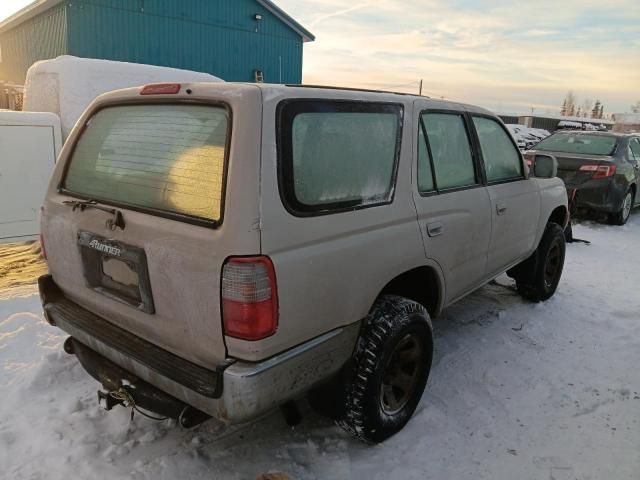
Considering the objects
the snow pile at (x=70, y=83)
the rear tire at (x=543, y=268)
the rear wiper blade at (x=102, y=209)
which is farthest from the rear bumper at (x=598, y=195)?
the rear wiper blade at (x=102, y=209)

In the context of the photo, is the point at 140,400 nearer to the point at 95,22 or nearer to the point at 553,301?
the point at 553,301

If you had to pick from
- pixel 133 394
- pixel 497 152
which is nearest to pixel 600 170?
pixel 497 152

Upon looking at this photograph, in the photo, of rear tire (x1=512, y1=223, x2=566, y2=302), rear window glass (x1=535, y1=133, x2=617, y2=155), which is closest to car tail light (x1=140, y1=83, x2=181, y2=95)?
rear tire (x1=512, y1=223, x2=566, y2=302)

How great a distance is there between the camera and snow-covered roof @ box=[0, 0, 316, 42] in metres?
17.0

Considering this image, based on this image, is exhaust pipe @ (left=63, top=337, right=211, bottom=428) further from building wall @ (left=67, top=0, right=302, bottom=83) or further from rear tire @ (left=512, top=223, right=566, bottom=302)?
building wall @ (left=67, top=0, right=302, bottom=83)

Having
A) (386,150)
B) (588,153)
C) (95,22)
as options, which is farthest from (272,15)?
(386,150)

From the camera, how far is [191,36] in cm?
1752

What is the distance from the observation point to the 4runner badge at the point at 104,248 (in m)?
2.33

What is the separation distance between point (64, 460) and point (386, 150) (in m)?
2.23

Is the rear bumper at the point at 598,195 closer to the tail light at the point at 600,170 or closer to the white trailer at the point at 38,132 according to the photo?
the tail light at the point at 600,170

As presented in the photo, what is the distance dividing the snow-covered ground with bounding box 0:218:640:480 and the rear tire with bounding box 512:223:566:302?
0.72 m

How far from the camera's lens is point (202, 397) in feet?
6.75

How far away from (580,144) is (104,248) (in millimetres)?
9166

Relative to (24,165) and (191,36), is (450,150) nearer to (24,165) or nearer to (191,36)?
(24,165)
